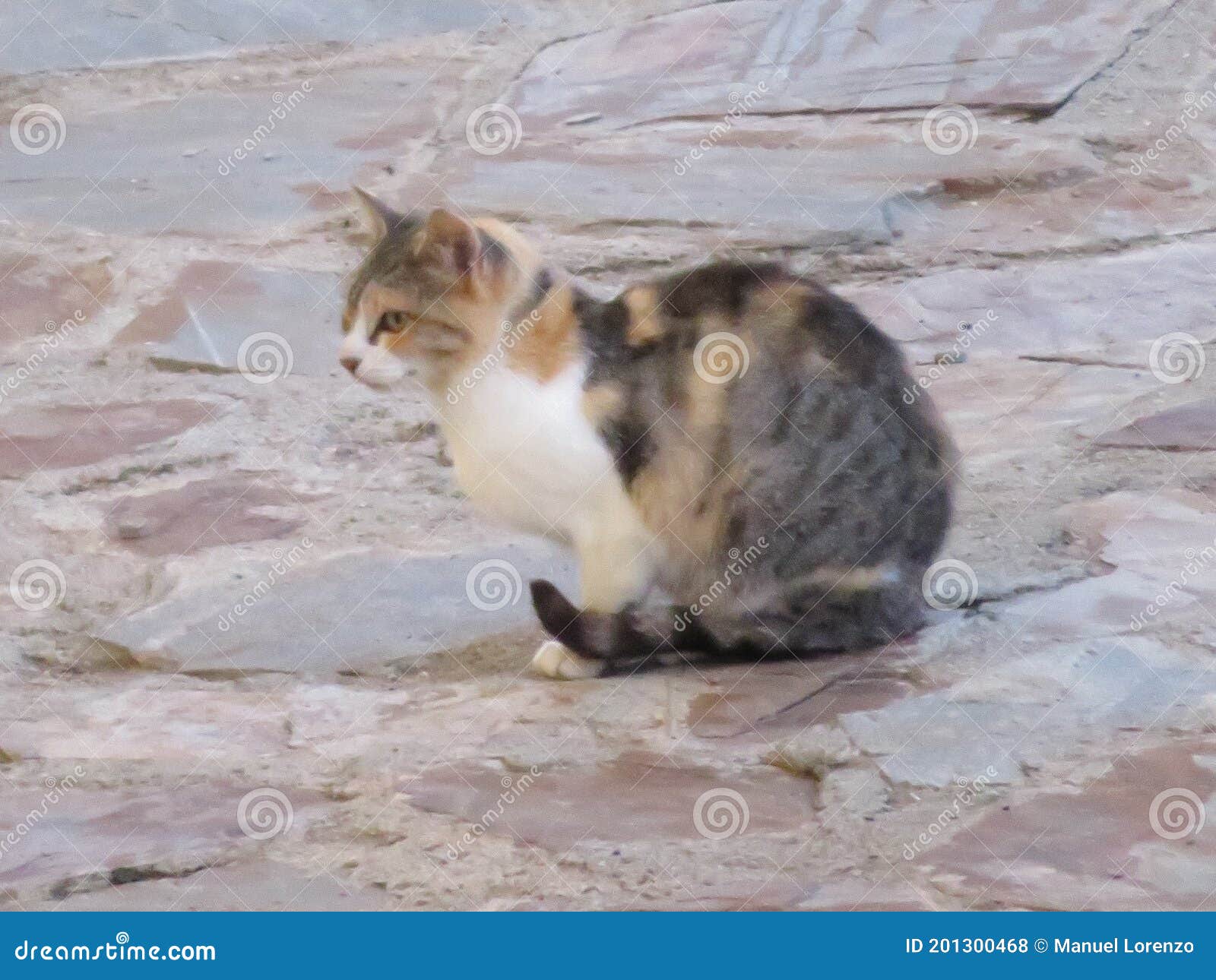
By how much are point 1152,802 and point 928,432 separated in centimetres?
79

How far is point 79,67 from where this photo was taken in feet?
15.5

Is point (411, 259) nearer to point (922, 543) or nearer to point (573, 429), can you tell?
point (573, 429)
